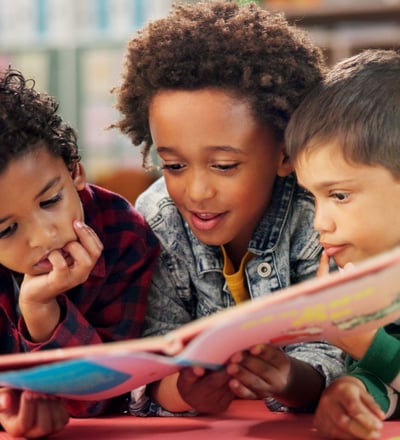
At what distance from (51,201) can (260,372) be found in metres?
0.32

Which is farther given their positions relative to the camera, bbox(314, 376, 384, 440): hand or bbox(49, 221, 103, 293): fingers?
bbox(49, 221, 103, 293): fingers

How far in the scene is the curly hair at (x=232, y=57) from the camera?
1.09 metres

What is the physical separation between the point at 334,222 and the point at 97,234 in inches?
13.1

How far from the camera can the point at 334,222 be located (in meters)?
0.99

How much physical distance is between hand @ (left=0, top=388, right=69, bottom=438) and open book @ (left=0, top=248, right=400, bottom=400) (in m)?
0.08

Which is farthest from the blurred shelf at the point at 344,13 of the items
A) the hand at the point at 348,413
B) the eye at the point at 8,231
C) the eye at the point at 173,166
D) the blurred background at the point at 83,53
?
the hand at the point at 348,413

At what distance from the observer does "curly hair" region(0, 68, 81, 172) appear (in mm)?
988

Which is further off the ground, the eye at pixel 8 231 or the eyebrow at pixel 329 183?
the eyebrow at pixel 329 183

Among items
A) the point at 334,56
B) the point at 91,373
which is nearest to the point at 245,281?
the point at 91,373

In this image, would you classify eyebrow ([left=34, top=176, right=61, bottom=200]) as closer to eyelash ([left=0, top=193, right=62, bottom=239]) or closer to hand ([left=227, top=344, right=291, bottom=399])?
eyelash ([left=0, top=193, right=62, bottom=239])

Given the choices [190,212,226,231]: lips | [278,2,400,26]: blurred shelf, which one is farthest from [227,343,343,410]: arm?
[278,2,400,26]: blurred shelf

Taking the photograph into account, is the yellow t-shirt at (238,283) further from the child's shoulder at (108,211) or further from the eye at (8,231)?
the eye at (8,231)


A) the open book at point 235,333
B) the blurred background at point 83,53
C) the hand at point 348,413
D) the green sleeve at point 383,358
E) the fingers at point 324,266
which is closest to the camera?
Result: the open book at point 235,333

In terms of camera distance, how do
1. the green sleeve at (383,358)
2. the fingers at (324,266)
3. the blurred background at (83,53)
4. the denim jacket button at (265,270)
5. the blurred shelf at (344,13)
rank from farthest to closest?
the blurred background at (83,53) < the blurred shelf at (344,13) < the denim jacket button at (265,270) < the fingers at (324,266) < the green sleeve at (383,358)
